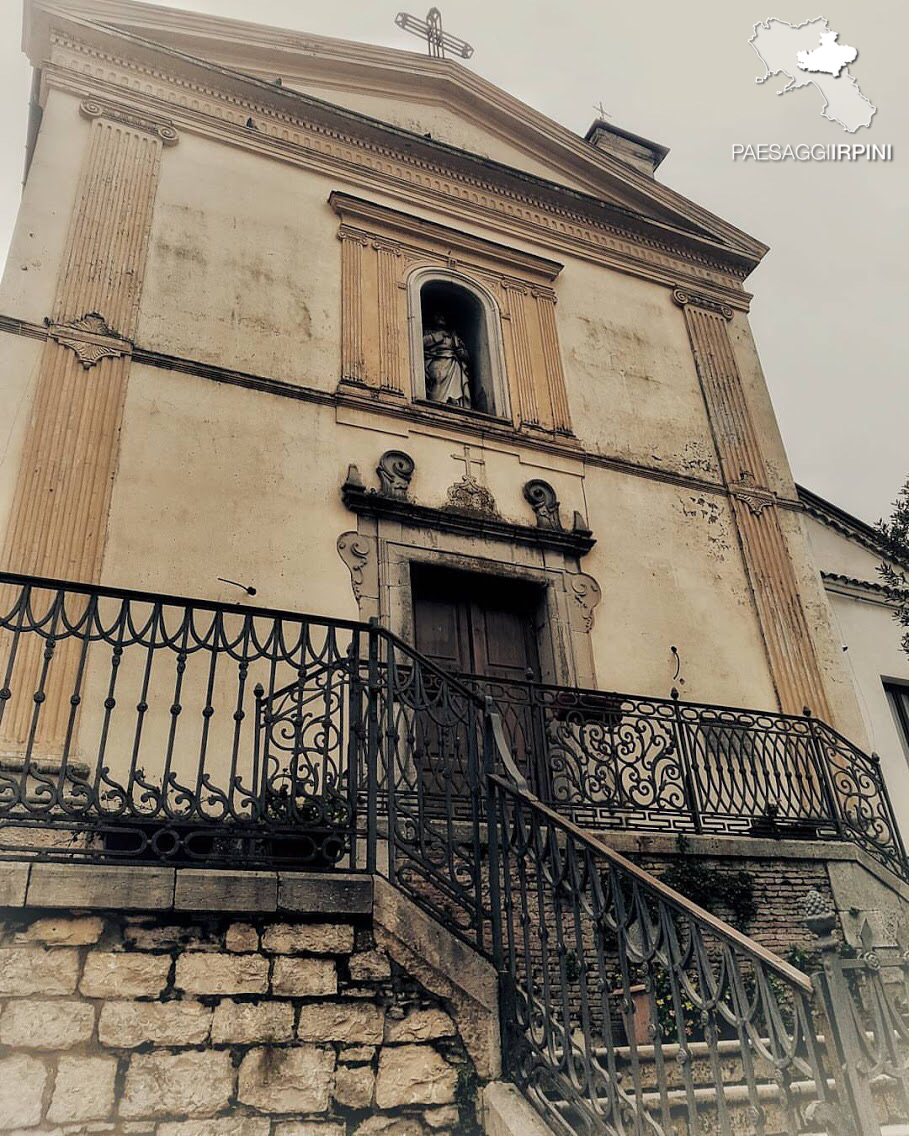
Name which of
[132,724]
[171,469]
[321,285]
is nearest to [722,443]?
[321,285]

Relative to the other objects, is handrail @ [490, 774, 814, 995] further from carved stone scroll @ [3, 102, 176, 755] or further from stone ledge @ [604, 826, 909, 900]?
carved stone scroll @ [3, 102, 176, 755]

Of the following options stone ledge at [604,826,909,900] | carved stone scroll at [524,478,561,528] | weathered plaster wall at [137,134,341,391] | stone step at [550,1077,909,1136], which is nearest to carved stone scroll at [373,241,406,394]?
weathered plaster wall at [137,134,341,391]

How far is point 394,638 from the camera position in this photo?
4.55 meters

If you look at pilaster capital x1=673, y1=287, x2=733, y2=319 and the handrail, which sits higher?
pilaster capital x1=673, y1=287, x2=733, y2=319

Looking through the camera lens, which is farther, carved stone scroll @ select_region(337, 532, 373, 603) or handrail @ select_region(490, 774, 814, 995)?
carved stone scroll @ select_region(337, 532, 373, 603)

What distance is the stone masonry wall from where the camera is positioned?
3244mm

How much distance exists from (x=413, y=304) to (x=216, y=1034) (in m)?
7.85

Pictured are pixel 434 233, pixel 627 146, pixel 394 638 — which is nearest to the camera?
pixel 394 638

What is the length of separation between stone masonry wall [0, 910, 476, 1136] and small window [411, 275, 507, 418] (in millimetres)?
6445

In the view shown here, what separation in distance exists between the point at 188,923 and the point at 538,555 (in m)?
5.64

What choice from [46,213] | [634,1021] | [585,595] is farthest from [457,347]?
[634,1021]

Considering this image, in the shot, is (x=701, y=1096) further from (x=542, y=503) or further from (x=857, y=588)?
(x=857, y=588)

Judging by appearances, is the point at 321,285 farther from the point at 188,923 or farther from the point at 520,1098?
the point at 520,1098

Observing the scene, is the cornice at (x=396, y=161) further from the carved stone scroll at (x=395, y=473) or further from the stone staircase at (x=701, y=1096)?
the stone staircase at (x=701, y=1096)
